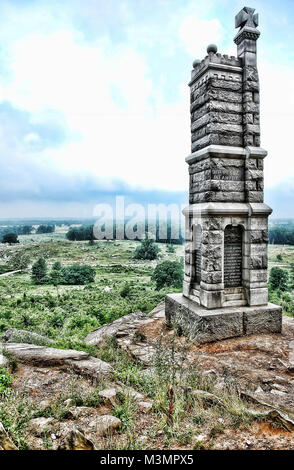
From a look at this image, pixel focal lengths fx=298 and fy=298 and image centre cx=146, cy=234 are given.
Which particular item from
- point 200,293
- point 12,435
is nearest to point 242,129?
point 200,293

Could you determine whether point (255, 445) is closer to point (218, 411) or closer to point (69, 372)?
point (218, 411)

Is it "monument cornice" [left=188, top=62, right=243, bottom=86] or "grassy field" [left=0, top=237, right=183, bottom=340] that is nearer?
"monument cornice" [left=188, top=62, right=243, bottom=86]

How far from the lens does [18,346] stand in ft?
20.1

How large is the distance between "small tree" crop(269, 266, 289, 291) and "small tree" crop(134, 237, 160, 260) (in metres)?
12.2

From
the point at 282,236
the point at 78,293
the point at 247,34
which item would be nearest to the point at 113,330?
the point at 247,34

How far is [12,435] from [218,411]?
238 cm

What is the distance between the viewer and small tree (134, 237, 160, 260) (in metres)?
30.0

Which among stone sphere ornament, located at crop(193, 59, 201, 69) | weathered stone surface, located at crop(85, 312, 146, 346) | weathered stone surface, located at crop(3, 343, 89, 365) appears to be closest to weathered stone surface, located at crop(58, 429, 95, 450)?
weathered stone surface, located at crop(3, 343, 89, 365)

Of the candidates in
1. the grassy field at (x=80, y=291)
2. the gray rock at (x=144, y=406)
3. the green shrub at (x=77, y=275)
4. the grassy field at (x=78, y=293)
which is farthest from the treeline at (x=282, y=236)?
the gray rock at (x=144, y=406)

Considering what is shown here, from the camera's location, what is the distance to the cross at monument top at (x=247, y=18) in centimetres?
750

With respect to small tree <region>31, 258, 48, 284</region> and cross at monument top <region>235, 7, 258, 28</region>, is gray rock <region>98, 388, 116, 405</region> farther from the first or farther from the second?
small tree <region>31, 258, 48, 284</region>

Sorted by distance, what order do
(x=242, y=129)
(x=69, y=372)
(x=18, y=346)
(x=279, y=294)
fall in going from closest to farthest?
(x=69, y=372) < (x=18, y=346) < (x=242, y=129) < (x=279, y=294)

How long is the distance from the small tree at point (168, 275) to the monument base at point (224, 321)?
13415 mm

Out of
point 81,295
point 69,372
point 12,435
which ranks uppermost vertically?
point 12,435
